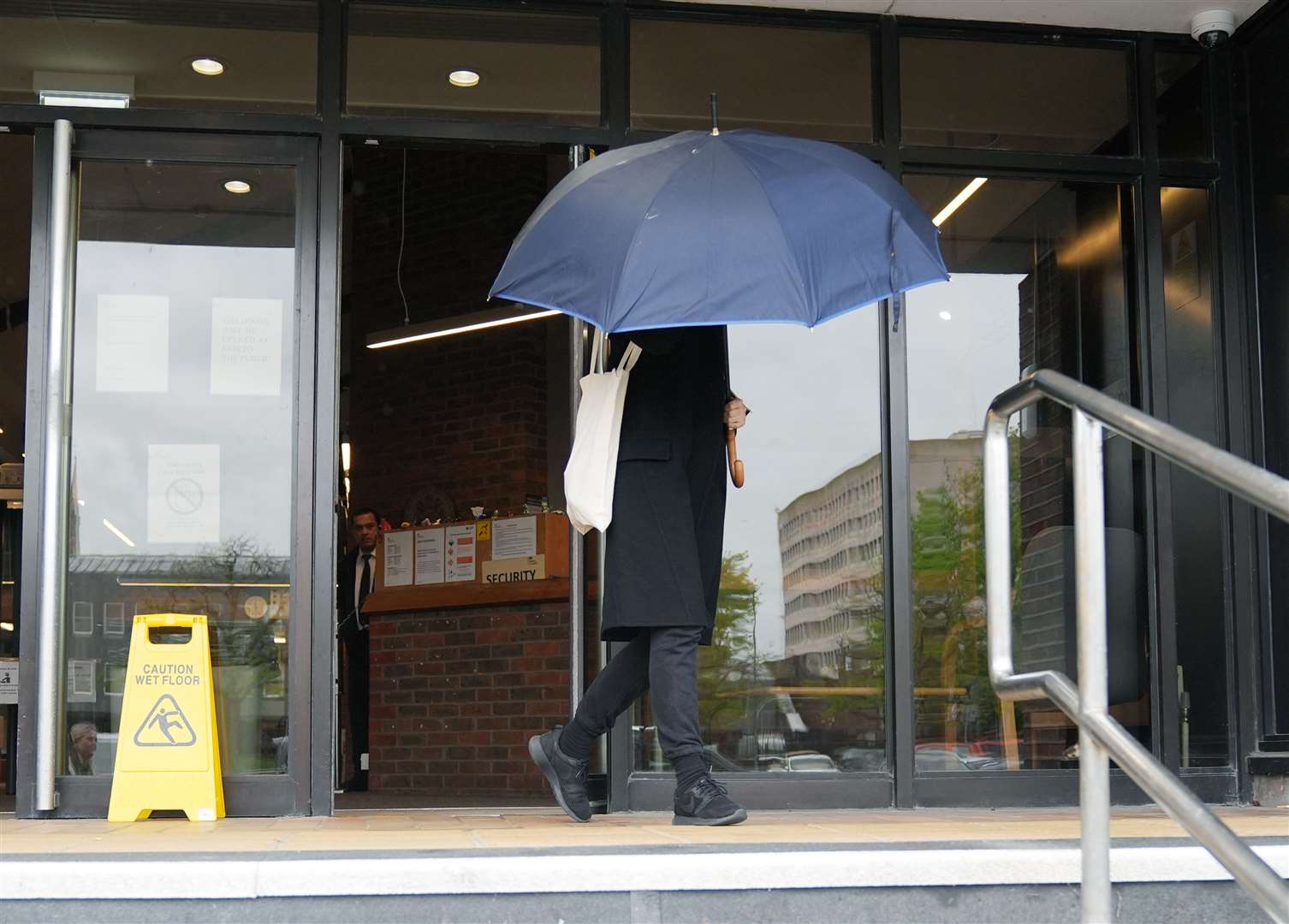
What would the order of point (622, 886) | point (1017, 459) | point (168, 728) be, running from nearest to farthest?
point (622, 886) < point (168, 728) < point (1017, 459)

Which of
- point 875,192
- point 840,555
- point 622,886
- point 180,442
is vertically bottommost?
point 622,886

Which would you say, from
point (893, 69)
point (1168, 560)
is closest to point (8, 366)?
point (893, 69)

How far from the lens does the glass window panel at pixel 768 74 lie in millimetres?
4961

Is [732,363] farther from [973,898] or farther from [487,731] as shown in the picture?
[487,731]

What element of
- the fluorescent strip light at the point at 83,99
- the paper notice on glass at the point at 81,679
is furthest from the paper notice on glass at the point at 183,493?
the fluorescent strip light at the point at 83,99

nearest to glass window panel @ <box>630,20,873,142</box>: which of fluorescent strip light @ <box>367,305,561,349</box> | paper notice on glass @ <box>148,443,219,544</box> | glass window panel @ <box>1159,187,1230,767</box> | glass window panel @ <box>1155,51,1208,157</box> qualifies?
glass window panel @ <box>1155,51,1208,157</box>

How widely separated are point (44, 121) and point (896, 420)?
2799 mm

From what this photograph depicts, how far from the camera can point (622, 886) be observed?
286 cm

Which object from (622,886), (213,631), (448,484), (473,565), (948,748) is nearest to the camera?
(622,886)

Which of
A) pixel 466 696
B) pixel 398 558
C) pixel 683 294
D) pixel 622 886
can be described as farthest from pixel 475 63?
pixel 466 696

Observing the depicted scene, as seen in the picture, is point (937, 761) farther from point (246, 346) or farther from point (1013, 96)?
point (246, 346)

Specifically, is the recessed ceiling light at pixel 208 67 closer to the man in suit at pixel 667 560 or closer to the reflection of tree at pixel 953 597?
the man in suit at pixel 667 560

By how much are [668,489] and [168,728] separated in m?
1.70

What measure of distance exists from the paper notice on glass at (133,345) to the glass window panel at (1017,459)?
7.82 feet
